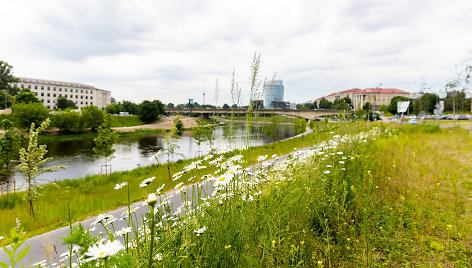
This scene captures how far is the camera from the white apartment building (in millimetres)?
94125

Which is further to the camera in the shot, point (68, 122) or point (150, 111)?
point (150, 111)

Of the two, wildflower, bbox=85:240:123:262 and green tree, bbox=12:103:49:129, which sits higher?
green tree, bbox=12:103:49:129

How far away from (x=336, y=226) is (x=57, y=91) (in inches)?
4938

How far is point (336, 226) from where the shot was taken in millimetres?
2920

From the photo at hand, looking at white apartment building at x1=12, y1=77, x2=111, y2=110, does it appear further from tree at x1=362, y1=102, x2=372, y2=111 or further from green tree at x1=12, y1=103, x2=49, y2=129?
tree at x1=362, y1=102, x2=372, y2=111

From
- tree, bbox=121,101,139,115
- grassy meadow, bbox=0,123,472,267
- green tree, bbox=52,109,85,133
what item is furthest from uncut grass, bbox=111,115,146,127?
grassy meadow, bbox=0,123,472,267

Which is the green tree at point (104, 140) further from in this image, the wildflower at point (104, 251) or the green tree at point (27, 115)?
the green tree at point (27, 115)

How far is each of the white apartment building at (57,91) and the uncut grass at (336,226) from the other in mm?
112802

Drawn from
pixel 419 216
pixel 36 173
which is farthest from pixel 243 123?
pixel 36 173

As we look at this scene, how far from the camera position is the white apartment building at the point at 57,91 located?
309 feet

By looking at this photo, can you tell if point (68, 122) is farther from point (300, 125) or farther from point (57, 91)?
point (57, 91)

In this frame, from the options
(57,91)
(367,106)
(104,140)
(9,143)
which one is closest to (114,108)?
(57,91)

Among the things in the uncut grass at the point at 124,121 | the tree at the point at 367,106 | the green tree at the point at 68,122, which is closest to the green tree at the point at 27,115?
the green tree at the point at 68,122

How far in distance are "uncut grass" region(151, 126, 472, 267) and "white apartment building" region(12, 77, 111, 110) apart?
11280 cm
